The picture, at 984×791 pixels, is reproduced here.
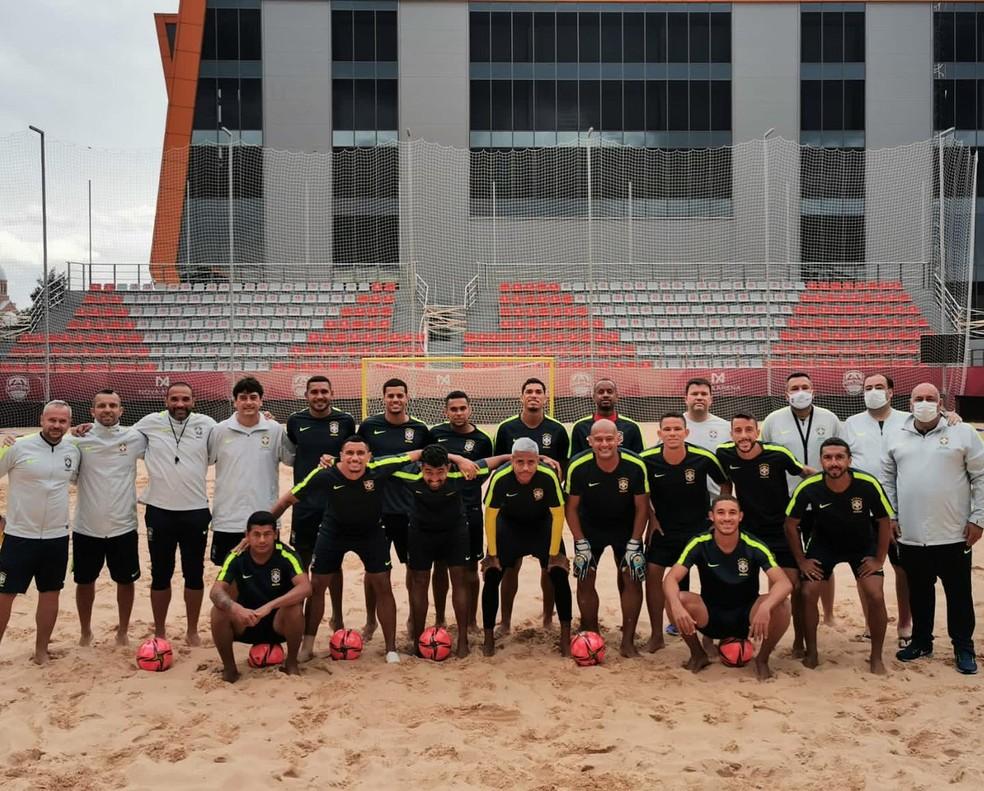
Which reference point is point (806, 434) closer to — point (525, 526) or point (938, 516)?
point (938, 516)

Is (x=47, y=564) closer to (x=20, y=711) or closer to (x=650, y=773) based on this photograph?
(x=20, y=711)

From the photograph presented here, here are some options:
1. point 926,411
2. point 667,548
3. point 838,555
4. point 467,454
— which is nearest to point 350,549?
point 467,454

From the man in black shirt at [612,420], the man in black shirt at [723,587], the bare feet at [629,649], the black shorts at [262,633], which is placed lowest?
the bare feet at [629,649]

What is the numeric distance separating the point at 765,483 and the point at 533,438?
5.42 feet

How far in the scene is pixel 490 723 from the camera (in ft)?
15.7

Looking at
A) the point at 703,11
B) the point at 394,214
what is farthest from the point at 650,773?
the point at 703,11

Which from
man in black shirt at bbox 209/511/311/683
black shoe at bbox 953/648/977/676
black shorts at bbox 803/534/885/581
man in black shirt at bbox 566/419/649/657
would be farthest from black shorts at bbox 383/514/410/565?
black shoe at bbox 953/648/977/676

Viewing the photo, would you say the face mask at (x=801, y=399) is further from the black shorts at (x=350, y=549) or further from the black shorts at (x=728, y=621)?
the black shorts at (x=350, y=549)

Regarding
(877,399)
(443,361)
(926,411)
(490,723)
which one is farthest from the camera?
(443,361)

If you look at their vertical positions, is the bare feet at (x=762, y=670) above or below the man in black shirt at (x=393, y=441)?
below

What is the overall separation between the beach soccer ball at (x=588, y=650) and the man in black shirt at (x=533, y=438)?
818mm

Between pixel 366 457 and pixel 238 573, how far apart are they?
3.49 ft

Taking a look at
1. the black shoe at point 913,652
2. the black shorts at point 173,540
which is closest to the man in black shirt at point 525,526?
the black shorts at point 173,540

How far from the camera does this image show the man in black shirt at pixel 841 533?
18.1 ft
